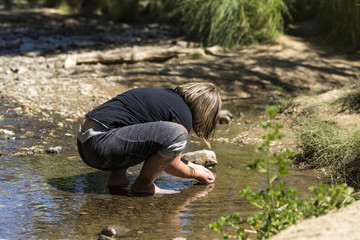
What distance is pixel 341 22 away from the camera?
10859 millimetres

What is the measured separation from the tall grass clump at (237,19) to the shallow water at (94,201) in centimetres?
572

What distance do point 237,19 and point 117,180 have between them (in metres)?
7.10

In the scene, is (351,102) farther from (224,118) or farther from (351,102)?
(224,118)

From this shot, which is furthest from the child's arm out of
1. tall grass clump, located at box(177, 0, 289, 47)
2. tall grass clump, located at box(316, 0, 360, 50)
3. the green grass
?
tall grass clump, located at box(316, 0, 360, 50)

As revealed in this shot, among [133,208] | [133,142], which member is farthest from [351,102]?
[133,208]

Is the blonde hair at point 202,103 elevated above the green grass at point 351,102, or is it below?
above

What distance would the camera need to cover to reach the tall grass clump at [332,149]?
478 cm

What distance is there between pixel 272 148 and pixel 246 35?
18.0ft

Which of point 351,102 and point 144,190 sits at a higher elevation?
point 351,102

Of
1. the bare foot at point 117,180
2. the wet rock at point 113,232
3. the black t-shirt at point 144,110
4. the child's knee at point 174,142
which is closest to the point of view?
the wet rock at point 113,232

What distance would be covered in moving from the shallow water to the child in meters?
0.29

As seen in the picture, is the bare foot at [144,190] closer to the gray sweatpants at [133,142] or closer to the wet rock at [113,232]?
the gray sweatpants at [133,142]

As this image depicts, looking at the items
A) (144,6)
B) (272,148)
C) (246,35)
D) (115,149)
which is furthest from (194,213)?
(144,6)

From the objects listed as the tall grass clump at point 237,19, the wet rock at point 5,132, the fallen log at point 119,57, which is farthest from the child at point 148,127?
the tall grass clump at point 237,19
